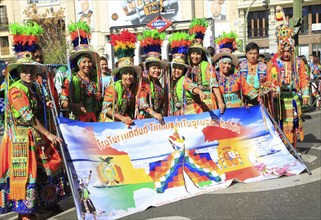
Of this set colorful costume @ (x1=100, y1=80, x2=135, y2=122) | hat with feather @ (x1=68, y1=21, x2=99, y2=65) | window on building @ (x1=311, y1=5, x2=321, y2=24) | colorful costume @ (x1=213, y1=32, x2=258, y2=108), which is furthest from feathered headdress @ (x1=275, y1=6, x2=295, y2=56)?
window on building @ (x1=311, y1=5, x2=321, y2=24)

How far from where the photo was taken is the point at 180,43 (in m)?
4.91

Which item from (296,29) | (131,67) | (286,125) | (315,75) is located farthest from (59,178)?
(315,75)

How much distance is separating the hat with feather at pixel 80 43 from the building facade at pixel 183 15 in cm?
2632

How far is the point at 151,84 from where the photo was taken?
15.5ft

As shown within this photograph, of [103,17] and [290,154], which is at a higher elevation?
[103,17]

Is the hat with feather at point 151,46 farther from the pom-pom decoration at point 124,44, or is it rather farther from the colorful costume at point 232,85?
the colorful costume at point 232,85

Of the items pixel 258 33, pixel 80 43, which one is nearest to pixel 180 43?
pixel 80 43

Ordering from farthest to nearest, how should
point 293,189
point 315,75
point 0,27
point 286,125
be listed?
point 0,27
point 315,75
point 286,125
point 293,189

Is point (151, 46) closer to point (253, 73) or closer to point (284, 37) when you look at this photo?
→ point (253, 73)

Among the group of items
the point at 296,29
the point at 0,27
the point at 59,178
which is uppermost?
the point at 0,27

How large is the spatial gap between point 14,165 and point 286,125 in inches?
154

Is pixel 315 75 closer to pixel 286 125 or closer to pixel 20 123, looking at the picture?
pixel 286 125

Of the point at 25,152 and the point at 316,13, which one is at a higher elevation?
the point at 316,13

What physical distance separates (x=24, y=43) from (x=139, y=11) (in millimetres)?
34779
